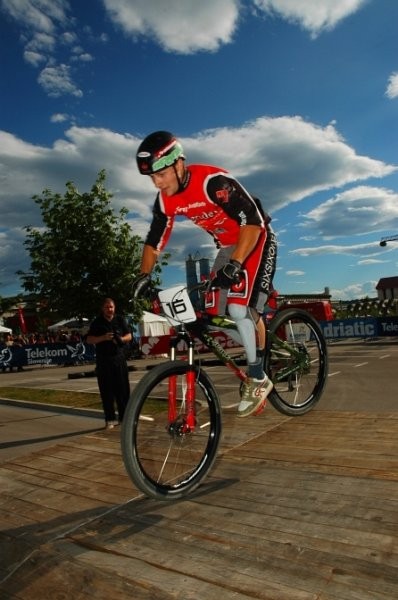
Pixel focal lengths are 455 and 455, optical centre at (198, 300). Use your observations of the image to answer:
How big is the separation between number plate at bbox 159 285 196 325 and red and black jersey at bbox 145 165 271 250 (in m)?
0.57

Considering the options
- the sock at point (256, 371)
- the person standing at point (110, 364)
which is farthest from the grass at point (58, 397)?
the sock at point (256, 371)

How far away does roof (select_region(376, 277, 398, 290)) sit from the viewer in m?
145

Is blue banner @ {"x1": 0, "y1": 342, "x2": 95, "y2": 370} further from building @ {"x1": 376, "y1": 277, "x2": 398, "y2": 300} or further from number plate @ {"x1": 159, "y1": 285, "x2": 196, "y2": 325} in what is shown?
building @ {"x1": 376, "y1": 277, "x2": 398, "y2": 300}

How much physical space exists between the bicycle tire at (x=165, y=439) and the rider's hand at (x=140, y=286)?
641 mm

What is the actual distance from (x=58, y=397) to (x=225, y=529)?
9.29 meters

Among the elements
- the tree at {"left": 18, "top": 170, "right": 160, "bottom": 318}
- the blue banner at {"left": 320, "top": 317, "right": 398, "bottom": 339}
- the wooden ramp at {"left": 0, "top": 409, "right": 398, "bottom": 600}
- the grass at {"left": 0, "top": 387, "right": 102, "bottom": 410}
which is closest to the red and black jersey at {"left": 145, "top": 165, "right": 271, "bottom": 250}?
the wooden ramp at {"left": 0, "top": 409, "right": 398, "bottom": 600}

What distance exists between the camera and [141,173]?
136 inches

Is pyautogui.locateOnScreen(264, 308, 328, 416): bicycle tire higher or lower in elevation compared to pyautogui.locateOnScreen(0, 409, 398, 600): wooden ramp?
higher

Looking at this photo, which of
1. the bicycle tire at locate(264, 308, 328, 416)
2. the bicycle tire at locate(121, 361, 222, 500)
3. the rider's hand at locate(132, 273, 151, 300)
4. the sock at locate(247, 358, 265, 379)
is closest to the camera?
the bicycle tire at locate(121, 361, 222, 500)

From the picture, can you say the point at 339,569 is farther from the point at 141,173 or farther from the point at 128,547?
the point at 141,173

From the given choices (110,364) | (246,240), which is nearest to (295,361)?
(246,240)

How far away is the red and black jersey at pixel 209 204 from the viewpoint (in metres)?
3.56

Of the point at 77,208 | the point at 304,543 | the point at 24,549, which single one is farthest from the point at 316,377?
the point at 77,208

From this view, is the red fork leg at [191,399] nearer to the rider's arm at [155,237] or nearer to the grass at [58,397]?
the rider's arm at [155,237]
